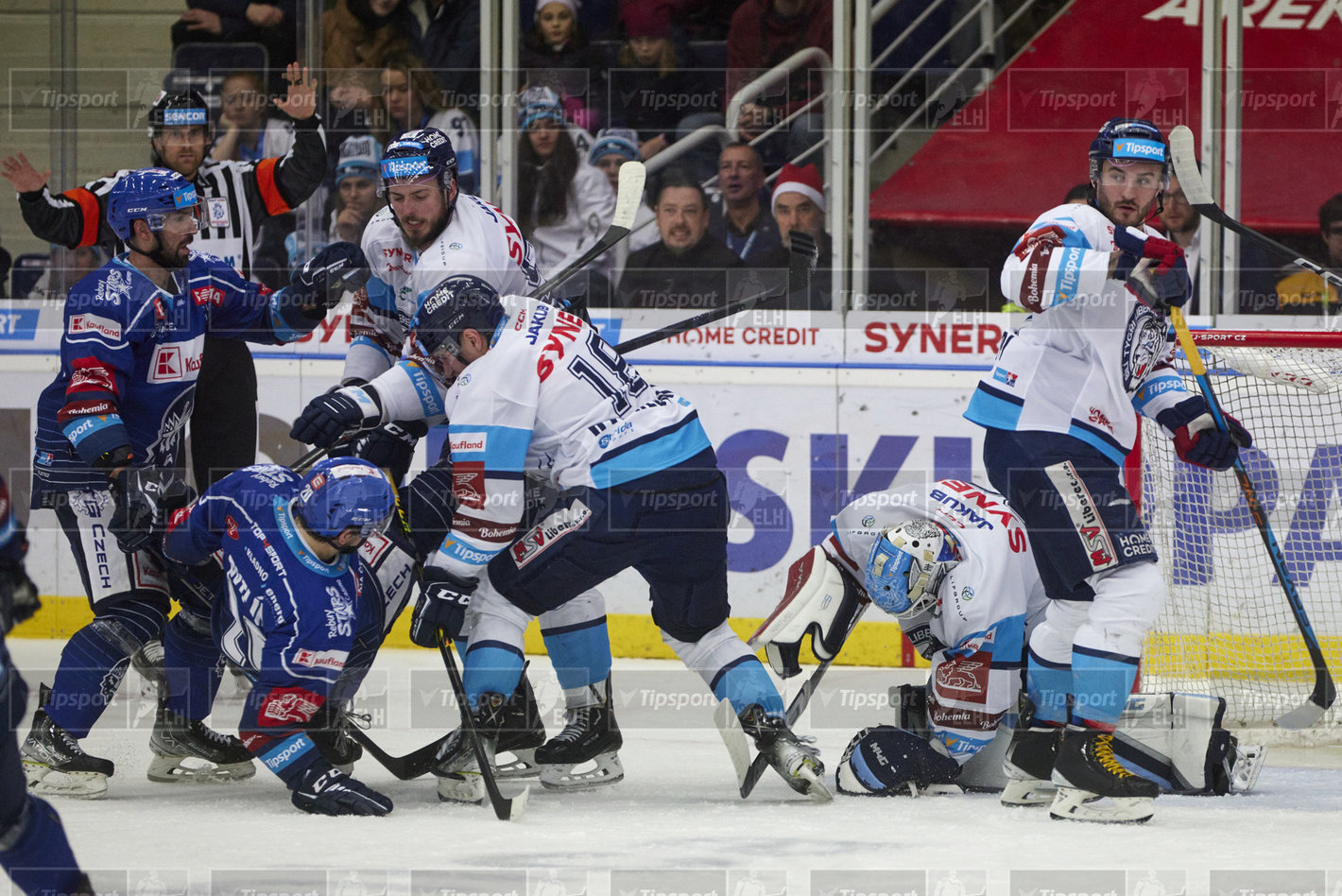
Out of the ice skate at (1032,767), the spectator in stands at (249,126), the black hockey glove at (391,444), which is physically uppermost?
the spectator in stands at (249,126)

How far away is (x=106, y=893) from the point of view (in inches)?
106

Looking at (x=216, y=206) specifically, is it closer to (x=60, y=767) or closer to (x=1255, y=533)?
(x=60, y=767)

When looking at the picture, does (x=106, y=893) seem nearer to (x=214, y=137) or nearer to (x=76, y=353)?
(x=76, y=353)

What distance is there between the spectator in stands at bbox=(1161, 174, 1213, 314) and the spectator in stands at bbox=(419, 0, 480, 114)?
2.45 m

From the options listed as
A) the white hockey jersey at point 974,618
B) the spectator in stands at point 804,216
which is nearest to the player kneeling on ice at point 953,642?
the white hockey jersey at point 974,618

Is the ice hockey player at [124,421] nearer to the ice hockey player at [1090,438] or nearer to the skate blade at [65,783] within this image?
the skate blade at [65,783]

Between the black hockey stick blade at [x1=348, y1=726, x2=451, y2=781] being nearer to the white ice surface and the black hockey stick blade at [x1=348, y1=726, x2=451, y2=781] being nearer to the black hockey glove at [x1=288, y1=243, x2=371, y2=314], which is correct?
the white ice surface

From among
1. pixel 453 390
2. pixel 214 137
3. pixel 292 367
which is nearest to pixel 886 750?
pixel 453 390

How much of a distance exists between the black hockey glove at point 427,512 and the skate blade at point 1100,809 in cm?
143

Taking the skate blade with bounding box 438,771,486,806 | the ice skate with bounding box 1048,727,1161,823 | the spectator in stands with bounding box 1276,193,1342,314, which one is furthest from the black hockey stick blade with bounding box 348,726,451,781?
the spectator in stands with bounding box 1276,193,1342,314

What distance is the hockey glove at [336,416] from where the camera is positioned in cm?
367

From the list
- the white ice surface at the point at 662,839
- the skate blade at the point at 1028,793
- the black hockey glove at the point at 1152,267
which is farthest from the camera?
the skate blade at the point at 1028,793

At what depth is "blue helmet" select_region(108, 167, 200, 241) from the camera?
3908 mm

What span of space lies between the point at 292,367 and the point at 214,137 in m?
1.04
